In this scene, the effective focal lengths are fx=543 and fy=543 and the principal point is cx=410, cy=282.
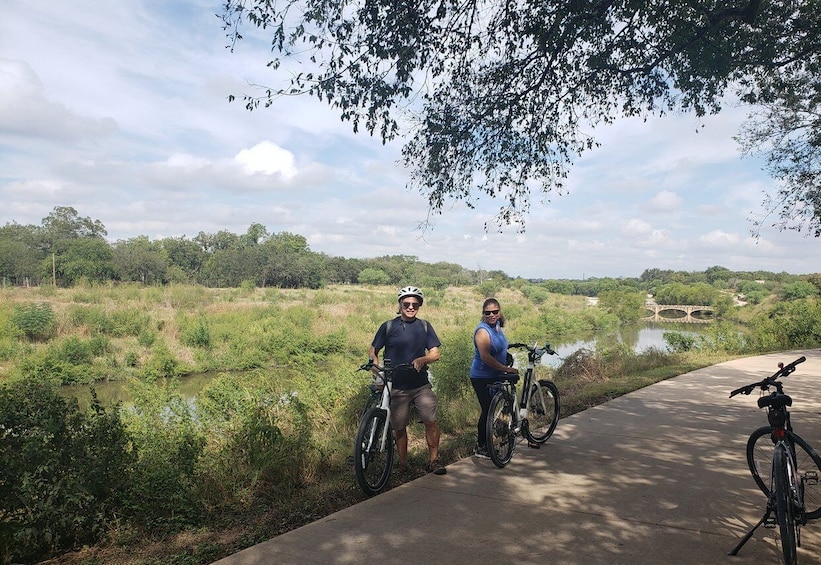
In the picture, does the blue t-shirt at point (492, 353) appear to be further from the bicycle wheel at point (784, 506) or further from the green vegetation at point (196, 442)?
the bicycle wheel at point (784, 506)

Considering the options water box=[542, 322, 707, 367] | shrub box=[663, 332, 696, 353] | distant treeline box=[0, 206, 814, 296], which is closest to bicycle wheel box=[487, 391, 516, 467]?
water box=[542, 322, 707, 367]

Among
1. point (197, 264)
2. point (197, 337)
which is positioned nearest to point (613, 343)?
point (197, 337)

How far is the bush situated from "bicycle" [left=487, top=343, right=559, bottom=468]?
131 inches

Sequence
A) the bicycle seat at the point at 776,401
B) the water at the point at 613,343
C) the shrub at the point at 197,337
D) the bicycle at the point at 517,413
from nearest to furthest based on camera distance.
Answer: the bicycle seat at the point at 776,401, the bicycle at the point at 517,413, the water at the point at 613,343, the shrub at the point at 197,337

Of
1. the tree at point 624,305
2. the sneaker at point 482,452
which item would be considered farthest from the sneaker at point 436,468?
the tree at point 624,305

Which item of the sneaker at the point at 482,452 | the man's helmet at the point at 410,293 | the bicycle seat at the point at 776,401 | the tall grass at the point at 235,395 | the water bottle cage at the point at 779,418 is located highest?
the man's helmet at the point at 410,293

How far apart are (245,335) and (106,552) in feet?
90.8

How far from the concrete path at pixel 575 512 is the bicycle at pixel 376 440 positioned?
0.23 m

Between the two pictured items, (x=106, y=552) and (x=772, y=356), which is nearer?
(x=106, y=552)

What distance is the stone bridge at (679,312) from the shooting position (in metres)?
78.1

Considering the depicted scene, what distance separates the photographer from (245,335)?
100 feet

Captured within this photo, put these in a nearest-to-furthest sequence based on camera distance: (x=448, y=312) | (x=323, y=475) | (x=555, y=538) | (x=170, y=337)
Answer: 1. (x=555, y=538)
2. (x=323, y=475)
3. (x=170, y=337)
4. (x=448, y=312)

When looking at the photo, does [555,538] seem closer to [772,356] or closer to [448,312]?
[772,356]

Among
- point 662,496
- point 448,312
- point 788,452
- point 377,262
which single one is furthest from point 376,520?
point 377,262
